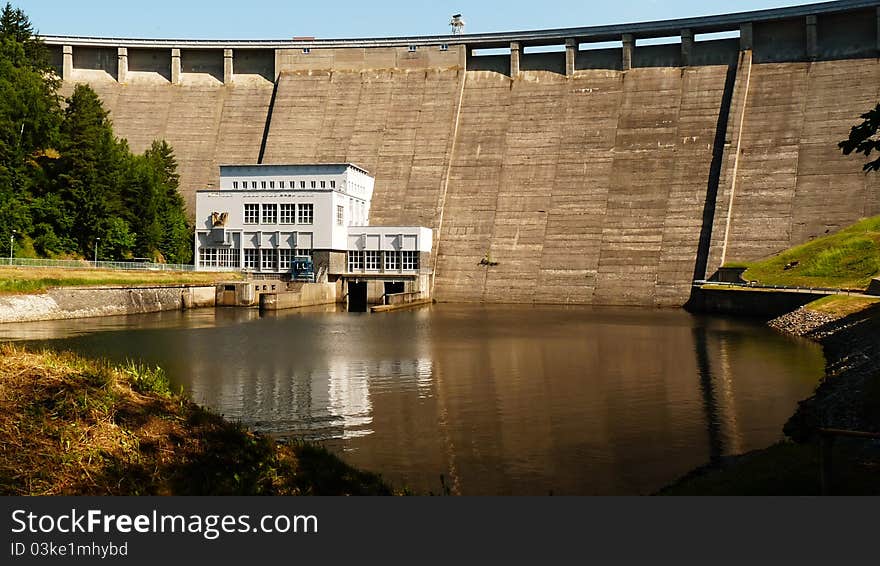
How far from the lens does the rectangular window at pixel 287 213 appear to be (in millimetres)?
72938

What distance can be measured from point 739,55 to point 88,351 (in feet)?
216

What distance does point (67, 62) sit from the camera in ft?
301

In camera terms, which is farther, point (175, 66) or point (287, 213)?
point (175, 66)

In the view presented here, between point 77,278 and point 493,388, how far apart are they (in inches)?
1391

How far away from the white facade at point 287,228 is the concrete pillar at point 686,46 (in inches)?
1183

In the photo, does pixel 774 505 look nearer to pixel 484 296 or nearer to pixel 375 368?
pixel 375 368

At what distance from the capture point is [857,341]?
33.8m


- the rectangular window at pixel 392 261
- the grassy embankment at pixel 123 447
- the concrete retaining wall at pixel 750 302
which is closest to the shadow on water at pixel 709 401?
the grassy embankment at pixel 123 447

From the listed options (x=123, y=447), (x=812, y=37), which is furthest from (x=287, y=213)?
(x=123, y=447)

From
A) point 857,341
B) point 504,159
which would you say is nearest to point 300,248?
point 504,159

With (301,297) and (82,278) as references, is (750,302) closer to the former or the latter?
(301,297)

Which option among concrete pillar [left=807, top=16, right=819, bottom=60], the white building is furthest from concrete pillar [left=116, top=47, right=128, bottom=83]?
concrete pillar [left=807, top=16, right=819, bottom=60]

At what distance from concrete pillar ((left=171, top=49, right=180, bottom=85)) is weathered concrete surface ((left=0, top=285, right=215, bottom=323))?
39.4 m

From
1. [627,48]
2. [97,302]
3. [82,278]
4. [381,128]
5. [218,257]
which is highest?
[627,48]
